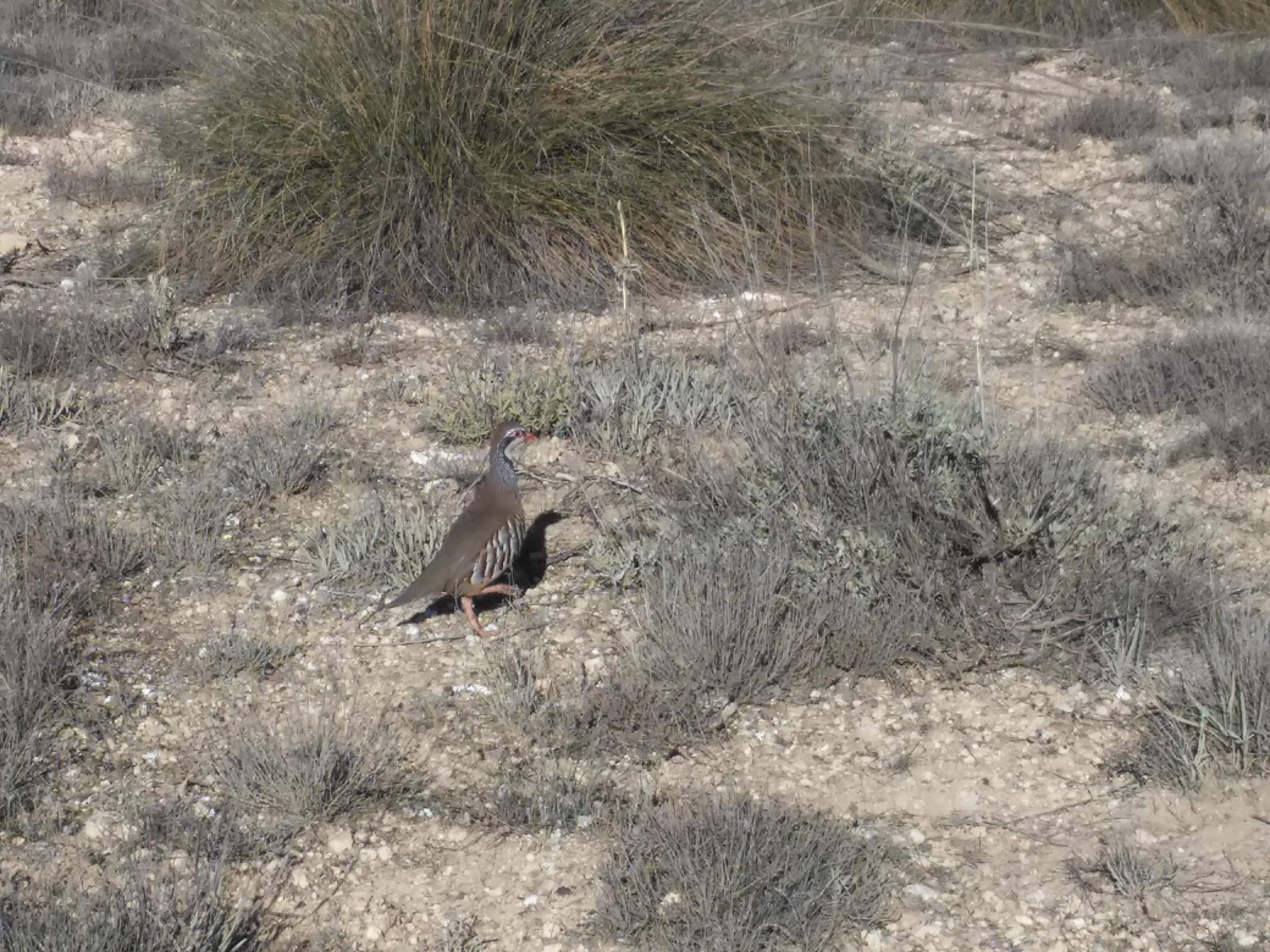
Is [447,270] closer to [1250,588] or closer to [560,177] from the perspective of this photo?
[560,177]

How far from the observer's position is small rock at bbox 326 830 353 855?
3.47 m

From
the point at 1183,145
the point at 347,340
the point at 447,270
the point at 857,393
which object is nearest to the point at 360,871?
the point at 857,393

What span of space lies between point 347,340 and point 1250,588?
3.69 m

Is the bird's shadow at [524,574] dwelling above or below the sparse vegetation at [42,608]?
below

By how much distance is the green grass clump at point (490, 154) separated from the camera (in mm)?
6344

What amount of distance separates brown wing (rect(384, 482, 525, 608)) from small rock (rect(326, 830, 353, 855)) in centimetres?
81

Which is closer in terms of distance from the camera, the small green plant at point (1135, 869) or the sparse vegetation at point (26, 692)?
the small green plant at point (1135, 869)

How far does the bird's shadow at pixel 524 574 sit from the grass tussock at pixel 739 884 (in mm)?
1307

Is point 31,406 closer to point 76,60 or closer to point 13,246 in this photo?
point 13,246

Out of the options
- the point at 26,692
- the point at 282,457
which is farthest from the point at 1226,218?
the point at 26,692

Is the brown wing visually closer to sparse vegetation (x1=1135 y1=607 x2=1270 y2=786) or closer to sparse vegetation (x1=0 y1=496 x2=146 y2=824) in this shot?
sparse vegetation (x1=0 y1=496 x2=146 y2=824)

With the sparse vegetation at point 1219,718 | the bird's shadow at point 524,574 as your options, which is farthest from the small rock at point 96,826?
the sparse vegetation at point 1219,718

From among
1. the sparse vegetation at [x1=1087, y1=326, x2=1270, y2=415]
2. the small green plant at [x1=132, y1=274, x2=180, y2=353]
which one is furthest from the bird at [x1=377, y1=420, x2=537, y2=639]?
the sparse vegetation at [x1=1087, y1=326, x2=1270, y2=415]

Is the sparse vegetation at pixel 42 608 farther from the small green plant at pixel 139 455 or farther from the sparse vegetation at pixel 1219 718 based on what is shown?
the sparse vegetation at pixel 1219 718
